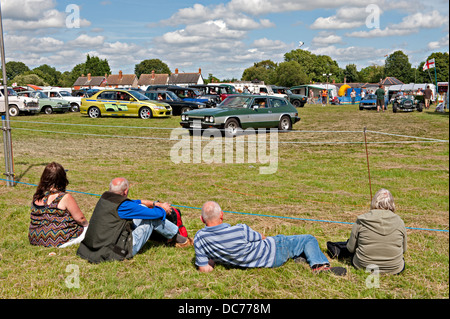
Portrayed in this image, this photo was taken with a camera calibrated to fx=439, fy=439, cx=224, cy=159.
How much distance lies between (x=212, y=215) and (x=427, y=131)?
47.5 feet

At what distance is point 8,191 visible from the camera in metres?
8.36

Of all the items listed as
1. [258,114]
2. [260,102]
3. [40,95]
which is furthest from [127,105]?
[258,114]

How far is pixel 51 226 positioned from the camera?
5.17 meters

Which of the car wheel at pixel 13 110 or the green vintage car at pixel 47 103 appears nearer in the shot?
the car wheel at pixel 13 110

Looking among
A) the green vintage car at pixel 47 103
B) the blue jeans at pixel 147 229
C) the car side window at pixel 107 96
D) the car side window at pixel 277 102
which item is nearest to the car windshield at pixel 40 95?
the green vintage car at pixel 47 103

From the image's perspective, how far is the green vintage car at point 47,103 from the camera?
86.5 feet

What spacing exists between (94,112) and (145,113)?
2.80 meters

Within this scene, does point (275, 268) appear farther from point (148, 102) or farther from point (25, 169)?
point (148, 102)

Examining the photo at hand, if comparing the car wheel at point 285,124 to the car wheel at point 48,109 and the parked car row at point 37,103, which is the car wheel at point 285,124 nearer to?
the parked car row at point 37,103

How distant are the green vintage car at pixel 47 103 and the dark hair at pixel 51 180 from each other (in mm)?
23224

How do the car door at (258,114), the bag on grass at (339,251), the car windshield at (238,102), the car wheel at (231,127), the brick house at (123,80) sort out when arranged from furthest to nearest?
the brick house at (123,80)
the car windshield at (238,102)
the car door at (258,114)
the car wheel at (231,127)
the bag on grass at (339,251)

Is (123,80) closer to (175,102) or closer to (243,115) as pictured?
(175,102)

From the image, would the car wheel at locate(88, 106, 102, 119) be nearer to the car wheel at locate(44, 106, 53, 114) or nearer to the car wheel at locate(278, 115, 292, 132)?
the car wheel at locate(44, 106, 53, 114)
